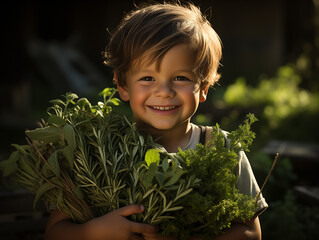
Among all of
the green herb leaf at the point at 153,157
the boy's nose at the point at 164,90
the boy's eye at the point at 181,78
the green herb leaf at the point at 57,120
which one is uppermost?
the boy's eye at the point at 181,78

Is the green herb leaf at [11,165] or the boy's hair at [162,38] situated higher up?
the boy's hair at [162,38]

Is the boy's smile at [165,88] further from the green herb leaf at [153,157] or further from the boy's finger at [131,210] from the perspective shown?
the boy's finger at [131,210]

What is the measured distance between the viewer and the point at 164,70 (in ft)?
6.63

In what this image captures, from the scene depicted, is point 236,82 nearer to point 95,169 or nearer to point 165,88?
point 165,88

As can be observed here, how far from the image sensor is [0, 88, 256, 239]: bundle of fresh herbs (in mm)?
1745

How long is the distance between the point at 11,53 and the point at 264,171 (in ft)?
18.0

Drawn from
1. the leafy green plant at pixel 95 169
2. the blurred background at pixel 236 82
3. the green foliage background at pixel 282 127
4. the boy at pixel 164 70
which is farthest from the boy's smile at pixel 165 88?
the green foliage background at pixel 282 127

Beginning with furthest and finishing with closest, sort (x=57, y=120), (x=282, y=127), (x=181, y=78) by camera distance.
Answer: (x=282, y=127)
(x=181, y=78)
(x=57, y=120)

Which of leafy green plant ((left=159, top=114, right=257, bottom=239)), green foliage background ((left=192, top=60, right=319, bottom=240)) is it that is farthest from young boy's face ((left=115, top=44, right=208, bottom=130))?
green foliage background ((left=192, top=60, right=319, bottom=240))

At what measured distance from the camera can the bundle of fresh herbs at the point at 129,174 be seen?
1.75m

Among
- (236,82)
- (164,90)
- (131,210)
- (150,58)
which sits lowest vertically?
(236,82)

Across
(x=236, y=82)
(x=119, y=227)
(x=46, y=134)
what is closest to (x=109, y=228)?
(x=119, y=227)

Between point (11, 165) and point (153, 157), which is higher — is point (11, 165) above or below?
below

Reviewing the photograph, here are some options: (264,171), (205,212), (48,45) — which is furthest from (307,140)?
(48,45)
